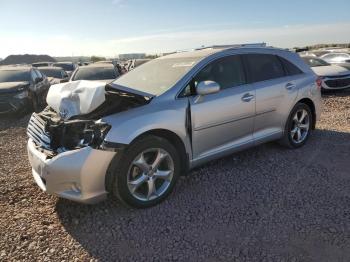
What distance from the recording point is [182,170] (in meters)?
4.46

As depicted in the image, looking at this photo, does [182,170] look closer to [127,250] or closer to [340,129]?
[127,250]

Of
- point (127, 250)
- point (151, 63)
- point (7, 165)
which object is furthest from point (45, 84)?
point (127, 250)

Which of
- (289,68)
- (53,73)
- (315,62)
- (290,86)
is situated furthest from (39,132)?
(53,73)

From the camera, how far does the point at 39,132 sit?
4.38m

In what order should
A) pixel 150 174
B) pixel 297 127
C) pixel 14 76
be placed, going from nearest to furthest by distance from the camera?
pixel 150 174 < pixel 297 127 < pixel 14 76

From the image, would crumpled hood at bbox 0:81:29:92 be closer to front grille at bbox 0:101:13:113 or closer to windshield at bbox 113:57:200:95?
front grille at bbox 0:101:13:113

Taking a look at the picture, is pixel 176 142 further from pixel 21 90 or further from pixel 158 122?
pixel 21 90

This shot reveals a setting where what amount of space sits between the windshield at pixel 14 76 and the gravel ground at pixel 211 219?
657 centimetres

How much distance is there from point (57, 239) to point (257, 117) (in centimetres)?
296

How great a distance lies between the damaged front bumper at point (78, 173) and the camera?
143 inches

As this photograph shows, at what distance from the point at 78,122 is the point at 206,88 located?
58.3 inches

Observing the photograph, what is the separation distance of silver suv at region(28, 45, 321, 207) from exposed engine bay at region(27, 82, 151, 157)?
11 millimetres

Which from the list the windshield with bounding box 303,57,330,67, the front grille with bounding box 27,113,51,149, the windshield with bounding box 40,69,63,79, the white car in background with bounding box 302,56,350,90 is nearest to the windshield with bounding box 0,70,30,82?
the windshield with bounding box 40,69,63,79

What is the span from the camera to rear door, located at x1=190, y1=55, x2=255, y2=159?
4464 millimetres
